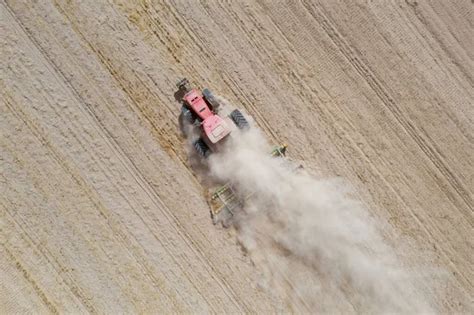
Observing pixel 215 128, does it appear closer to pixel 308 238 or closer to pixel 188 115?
pixel 188 115

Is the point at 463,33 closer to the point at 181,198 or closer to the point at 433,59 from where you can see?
the point at 433,59

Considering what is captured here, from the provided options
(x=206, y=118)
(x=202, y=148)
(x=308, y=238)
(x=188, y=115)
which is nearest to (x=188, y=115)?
(x=188, y=115)

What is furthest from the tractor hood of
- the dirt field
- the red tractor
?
the dirt field

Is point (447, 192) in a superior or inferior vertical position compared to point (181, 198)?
inferior

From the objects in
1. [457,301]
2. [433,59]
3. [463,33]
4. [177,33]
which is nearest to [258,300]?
[457,301]

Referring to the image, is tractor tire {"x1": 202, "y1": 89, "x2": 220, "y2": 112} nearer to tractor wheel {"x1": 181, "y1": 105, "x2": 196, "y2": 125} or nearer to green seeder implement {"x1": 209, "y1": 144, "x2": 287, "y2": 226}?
tractor wheel {"x1": 181, "y1": 105, "x2": 196, "y2": 125}

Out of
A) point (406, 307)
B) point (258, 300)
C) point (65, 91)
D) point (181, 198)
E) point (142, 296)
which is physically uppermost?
point (65, 91)
